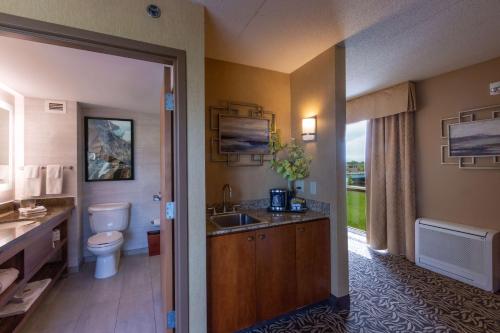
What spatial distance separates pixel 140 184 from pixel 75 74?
5.93ft

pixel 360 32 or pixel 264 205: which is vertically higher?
pixel 360 32

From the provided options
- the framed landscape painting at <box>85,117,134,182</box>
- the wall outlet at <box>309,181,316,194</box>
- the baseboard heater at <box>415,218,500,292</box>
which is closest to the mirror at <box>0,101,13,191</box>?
the framed landscape painting at <box>85,117,134,182</box>

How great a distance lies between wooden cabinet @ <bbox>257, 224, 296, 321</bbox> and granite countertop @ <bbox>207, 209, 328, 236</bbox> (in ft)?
0.17

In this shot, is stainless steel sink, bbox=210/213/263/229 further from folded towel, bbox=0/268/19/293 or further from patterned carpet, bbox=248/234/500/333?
folded towel, bbox=0/268/19/293

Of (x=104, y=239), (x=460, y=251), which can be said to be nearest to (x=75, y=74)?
(x=104, y=239)

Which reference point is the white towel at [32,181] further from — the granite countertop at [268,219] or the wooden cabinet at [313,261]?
the wooden cabinet at [313,261]

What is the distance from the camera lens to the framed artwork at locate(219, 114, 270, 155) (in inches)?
91.9

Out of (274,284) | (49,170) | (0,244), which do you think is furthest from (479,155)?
(49,170)

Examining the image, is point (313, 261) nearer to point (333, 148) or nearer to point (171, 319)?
point (333, 148)

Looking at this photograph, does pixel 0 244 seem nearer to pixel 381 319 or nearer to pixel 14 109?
pixel 14 109

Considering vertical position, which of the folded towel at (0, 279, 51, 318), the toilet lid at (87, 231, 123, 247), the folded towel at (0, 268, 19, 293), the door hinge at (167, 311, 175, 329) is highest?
the folded towel at (0, 268, 19, 293)

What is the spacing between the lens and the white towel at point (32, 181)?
2602 millimetres

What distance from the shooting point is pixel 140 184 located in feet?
11.5

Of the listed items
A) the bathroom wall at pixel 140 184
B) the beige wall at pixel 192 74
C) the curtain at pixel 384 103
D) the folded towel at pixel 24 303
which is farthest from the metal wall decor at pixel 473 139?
the folded towel at pixel 24 303
